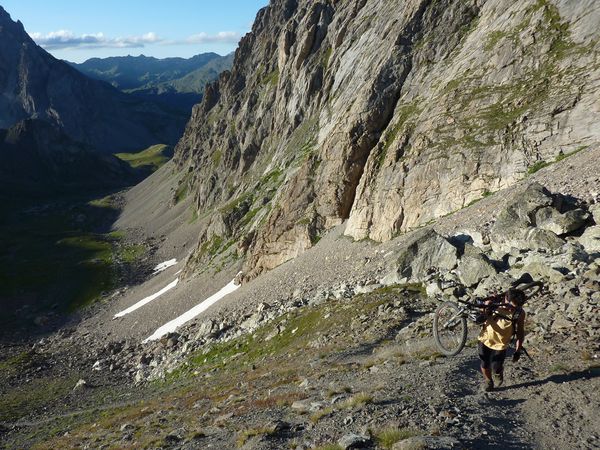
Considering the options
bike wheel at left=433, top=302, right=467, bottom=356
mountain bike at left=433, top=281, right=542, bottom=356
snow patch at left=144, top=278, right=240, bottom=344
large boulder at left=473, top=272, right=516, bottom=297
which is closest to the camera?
mountain bike at left=433, top=281, right=542, bottom=356

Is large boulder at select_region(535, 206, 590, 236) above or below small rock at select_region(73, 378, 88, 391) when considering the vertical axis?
above

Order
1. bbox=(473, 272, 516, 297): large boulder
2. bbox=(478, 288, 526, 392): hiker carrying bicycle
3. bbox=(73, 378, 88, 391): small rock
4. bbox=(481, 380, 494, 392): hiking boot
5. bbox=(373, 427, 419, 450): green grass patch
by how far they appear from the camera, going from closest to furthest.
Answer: bbox=(373, 427, 419, 450): green grass patch, bbox=(478, 288, 526, 392): hiker carrying bicycle, bbox=(481, 380, 494, 392): hiking boot, bbox=(473, 272, 516, 297): large boulder, bbox=(73, 378, 88, 391): small rock

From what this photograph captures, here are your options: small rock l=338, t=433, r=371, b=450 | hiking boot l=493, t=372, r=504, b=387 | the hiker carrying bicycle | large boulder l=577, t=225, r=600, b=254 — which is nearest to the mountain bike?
the hiker carrying bicycle

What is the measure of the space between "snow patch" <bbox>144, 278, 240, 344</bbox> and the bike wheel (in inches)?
1533

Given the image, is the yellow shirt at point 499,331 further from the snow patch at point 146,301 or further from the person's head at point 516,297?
the snow patch at point 146,301

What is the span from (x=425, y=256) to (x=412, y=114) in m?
21.2

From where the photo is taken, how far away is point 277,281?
4750cm

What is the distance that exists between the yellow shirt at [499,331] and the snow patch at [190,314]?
44162 mm

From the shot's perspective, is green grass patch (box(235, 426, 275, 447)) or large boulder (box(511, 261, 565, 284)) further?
large boulder (box(511, 261, 565, 284))

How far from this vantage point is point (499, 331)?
13852 millimetres

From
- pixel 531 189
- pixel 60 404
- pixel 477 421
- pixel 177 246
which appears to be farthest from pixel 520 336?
pixel 177 246

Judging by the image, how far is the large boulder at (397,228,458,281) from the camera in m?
30.6

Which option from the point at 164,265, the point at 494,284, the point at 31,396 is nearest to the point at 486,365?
the point at 494,284

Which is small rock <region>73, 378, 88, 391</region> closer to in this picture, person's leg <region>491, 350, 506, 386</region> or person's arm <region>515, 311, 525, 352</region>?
person's leg <region>491, 350, 506, 386</region>
